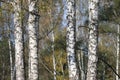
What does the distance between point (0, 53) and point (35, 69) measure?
25.7m

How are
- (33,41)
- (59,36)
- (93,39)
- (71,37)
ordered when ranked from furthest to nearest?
1. (59,36)
2. (71,37)
3. (33,41)
4. (93,39)

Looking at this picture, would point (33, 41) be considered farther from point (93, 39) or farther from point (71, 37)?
point (93, 39)

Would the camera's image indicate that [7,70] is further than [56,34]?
Yes

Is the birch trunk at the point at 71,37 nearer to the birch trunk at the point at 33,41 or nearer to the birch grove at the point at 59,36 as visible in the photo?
the birch grove at the point at 59,36

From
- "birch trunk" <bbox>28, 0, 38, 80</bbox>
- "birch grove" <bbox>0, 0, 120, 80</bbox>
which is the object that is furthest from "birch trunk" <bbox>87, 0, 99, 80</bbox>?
"birch trunk" <bbox>28, 0, 38, 80</bbox>

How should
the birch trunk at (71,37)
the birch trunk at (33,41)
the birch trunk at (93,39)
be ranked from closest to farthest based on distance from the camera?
1. the birch trunk at (93,39)
2. the birch trunk at (33,41)
3. the birch trunk at (71,37)

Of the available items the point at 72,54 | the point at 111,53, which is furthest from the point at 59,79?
the point at 72,54

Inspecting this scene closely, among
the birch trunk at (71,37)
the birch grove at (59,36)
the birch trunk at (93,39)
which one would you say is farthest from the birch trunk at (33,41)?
the birch trunk at (93,39)

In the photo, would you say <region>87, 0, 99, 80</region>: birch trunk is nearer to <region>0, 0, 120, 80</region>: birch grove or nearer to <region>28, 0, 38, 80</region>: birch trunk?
<region>0, 0, 120, 80</region>: birch grove

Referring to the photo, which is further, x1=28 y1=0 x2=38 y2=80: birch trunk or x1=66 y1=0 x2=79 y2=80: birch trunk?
x1=66 y1=0 x2=79 y2=80: birch trunk

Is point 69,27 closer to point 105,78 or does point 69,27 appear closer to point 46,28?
point 46,28

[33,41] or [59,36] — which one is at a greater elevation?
[33,41]

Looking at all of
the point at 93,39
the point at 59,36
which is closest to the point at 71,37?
the point at 93,39

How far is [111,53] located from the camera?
35.3 metres
